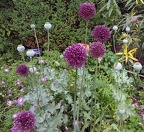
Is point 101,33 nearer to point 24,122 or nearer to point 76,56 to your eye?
point 76,56

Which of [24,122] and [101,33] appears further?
[101,33]

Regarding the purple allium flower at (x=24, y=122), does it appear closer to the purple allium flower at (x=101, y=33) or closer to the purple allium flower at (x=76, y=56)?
the purple allium flower at (x=76, y=56)

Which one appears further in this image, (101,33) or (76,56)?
(101,33)

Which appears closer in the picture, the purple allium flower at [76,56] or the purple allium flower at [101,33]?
the purple allium flower at [76,56]

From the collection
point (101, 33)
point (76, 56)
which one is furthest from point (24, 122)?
point (101, 33)

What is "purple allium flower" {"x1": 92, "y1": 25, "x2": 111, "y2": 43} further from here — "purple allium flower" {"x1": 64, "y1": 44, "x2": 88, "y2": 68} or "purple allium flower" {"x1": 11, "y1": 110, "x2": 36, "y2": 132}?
"purple allium flower" {"x1": 11, "y1": 110, "x2": 36, "y2": 132}

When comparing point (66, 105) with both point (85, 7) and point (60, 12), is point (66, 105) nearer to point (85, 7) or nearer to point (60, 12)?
point (85, 7)

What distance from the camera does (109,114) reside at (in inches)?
86.7

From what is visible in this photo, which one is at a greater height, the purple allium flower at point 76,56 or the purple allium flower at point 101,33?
the purple allium flower at point 101,33

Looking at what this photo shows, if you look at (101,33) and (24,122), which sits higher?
(101,33)

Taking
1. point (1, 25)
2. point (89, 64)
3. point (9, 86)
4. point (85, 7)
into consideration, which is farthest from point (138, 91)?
point (1, 25)

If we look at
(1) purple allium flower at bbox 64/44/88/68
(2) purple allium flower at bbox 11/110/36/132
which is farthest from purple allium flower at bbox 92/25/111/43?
(2) purple allium flower at bbox 11/110/36/132

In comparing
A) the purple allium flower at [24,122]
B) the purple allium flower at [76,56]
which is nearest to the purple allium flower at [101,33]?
the purple allium flower at [76,56]

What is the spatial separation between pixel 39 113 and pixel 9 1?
92.8 inches
